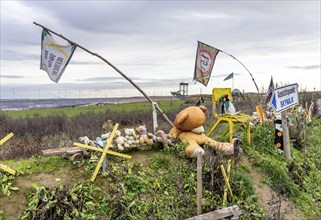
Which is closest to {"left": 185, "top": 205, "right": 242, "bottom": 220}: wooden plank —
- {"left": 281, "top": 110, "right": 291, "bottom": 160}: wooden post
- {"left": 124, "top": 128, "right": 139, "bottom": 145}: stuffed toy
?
{"left": 124, "top": 128, "right": 139, "bottom": 145}: stuffed toy

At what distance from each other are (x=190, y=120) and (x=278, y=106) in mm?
1967

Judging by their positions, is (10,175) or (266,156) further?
(266,156)

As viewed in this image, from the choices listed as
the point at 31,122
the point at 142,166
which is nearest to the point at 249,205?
the point at 142,166

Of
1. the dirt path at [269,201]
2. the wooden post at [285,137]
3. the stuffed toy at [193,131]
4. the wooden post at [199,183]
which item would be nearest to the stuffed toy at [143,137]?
the stuffed toy at [193,131]

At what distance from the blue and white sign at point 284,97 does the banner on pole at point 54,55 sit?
4151 millimetres

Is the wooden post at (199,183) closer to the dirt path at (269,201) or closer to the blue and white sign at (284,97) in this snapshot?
the dirt path at (269,201)

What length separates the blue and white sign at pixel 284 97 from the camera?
653 cm

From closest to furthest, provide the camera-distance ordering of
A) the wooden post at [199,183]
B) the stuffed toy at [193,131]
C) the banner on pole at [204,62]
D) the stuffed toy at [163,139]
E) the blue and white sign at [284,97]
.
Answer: the wooden post at [199,183], the stuffed toy at [163,139], the stuffed toy at [193,131], the blue and white sign at [284,97], the banner on pole at [204,62]

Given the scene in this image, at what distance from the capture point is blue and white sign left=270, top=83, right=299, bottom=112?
6.53 m

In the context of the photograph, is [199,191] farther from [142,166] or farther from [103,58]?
[103,58]

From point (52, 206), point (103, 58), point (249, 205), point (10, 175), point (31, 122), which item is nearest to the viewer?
point (52, 206)

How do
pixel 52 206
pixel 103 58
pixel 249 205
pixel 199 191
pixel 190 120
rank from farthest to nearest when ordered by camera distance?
pixel 103 58 < pixel 190 120 < pixel 249 205 < pixel 199 191 < pixel 52 206

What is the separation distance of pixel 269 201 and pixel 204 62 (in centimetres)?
509

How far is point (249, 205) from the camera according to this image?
4.74m
